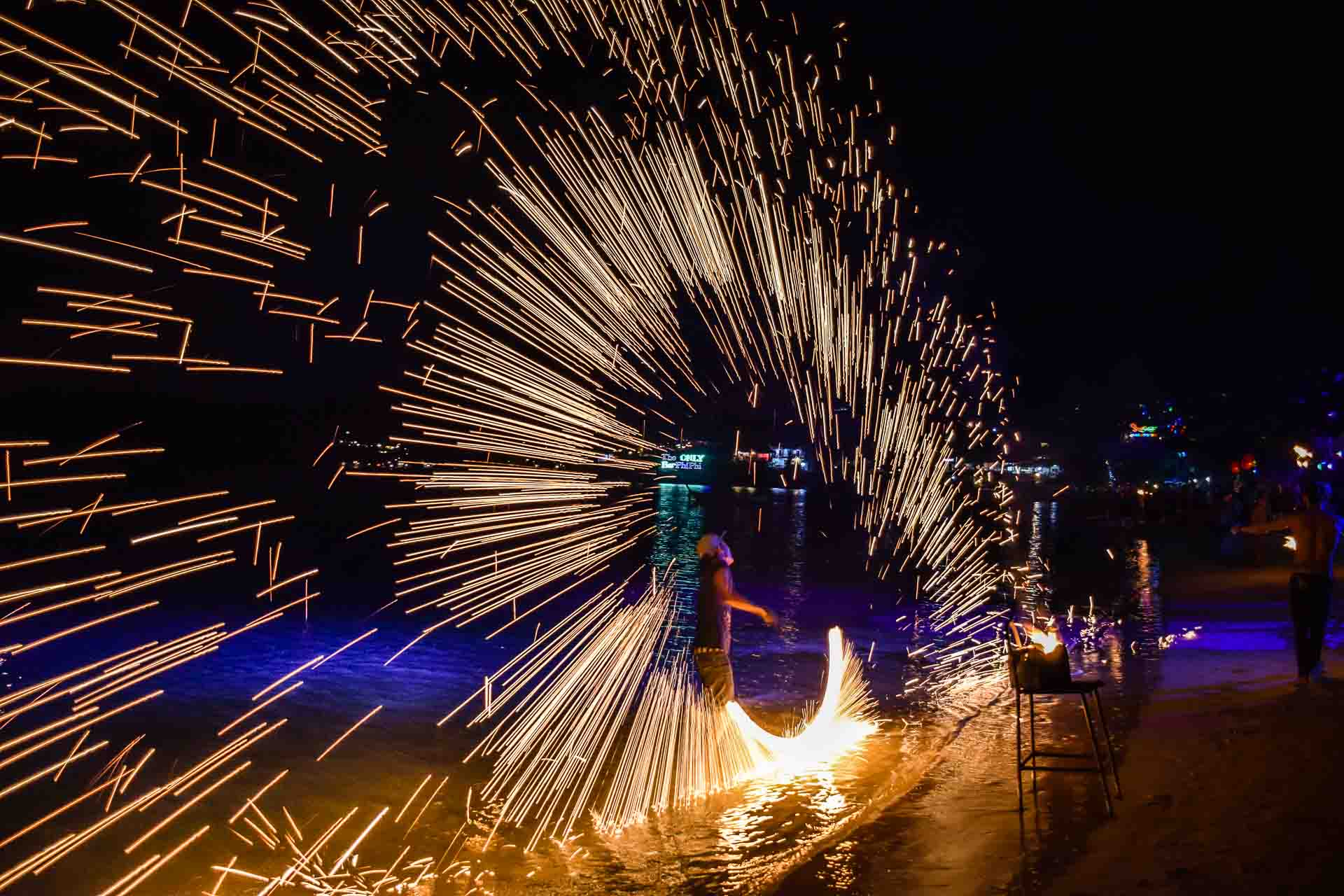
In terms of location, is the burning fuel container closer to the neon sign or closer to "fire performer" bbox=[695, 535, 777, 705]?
"fire performer" bbox=[695, 535, 777, 705]

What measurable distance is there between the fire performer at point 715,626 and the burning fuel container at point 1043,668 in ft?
6.16

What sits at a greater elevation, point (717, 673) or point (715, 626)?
point (715, 626)

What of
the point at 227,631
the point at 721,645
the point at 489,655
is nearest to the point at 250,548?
the point at 227,631

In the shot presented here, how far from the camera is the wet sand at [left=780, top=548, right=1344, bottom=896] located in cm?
429

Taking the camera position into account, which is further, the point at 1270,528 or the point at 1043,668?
the point at 1270,528

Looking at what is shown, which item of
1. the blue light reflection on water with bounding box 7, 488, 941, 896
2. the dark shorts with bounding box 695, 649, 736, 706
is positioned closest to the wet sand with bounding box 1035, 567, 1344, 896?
the blue light reflection on water with bounding box 7, 488, 941, 896

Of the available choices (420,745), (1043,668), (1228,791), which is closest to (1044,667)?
(1043,668)

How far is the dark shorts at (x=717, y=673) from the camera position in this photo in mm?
6805

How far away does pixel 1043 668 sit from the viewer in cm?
534

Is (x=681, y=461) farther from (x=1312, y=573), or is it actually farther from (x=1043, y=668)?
(x=1043, y=668)

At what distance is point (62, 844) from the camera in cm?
523

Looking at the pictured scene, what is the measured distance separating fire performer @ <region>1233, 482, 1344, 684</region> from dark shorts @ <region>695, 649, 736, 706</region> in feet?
13.0

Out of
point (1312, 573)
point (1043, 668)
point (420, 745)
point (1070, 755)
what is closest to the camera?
point (1043, 668)

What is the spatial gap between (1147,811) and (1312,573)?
341cm
